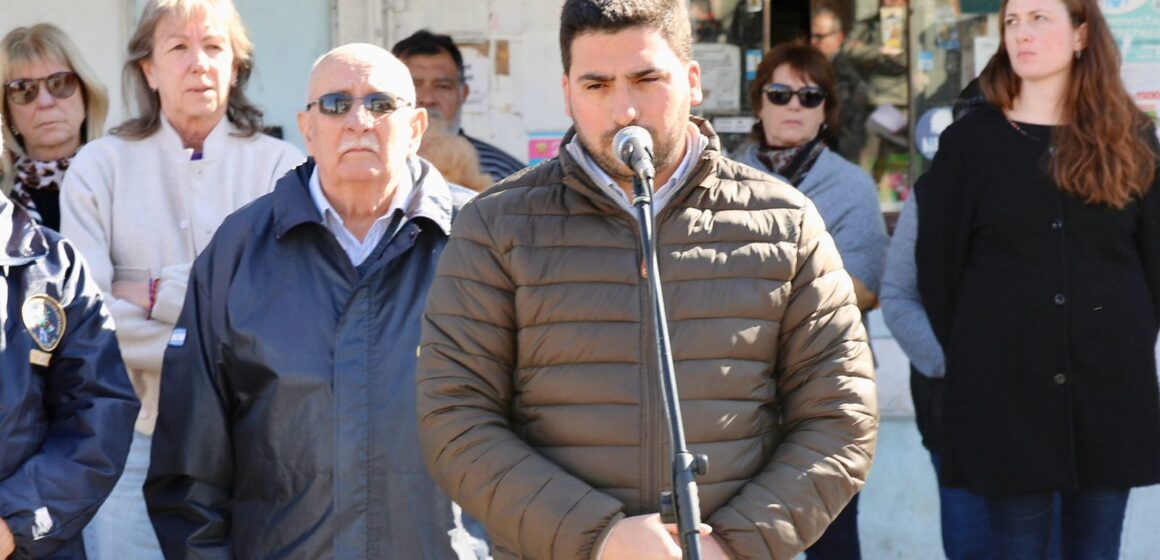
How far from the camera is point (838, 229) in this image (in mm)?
5910

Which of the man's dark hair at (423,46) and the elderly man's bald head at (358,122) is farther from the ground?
the man's dark hair at (423,46)

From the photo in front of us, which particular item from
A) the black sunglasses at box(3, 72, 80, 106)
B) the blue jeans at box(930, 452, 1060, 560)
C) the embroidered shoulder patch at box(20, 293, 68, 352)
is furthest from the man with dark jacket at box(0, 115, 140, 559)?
the blue jeans at box(930, 452, 1060, 560)

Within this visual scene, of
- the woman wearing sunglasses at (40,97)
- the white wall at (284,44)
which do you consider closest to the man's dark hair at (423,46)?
the white wall at (284,44)

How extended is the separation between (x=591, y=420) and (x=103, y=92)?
2834 mm

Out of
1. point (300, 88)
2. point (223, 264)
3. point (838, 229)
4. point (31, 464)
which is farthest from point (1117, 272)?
point (300, 88)

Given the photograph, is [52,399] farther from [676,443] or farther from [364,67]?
[676,443]

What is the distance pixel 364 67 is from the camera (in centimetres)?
427

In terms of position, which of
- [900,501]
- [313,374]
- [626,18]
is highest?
[626,18]

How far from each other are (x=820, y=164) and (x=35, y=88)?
2.67 meters

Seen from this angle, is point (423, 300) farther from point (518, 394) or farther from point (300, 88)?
point (300, 88)

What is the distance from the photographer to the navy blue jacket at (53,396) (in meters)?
3.81

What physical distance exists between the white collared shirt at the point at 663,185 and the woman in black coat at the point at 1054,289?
1.88 metres

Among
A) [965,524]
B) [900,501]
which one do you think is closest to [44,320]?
[965,524]

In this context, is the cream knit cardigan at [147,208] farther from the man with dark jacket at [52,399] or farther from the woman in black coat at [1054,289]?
the woman in black coat at [1054,289]
